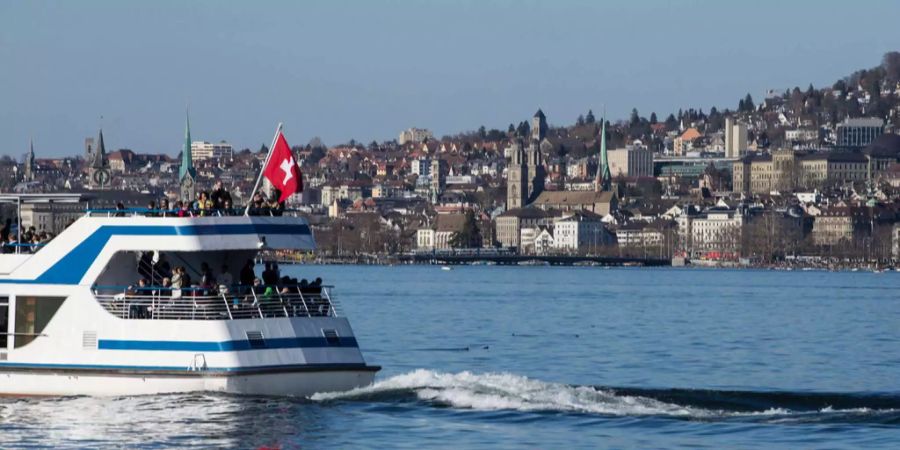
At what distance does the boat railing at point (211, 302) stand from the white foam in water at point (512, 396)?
111cm

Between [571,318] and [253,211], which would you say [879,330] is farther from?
[253,211]

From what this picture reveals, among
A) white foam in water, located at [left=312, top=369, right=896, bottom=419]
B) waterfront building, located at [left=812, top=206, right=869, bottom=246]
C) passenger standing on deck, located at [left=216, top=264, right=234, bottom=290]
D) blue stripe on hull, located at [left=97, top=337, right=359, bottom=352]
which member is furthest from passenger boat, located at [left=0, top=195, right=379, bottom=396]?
waterfront building, located at [left=812, top=206, right=869, bottom=246]

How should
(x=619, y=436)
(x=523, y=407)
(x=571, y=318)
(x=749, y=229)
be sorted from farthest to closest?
(x=749, y=229) → (x=571, y=318) → (x=523, y=407) → (x=619, y=436)

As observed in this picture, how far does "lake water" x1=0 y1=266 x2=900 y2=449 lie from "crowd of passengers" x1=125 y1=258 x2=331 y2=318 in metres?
1.18

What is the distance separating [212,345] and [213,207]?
1883mm

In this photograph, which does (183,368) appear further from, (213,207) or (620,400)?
(620,400)

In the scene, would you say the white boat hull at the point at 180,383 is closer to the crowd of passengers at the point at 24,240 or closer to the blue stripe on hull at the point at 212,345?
the blue stripe on hull at the point at 212,345

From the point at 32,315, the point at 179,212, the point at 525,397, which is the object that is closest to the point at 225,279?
the point at 179,212

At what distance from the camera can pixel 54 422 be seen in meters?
24.2

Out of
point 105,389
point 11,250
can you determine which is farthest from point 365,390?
point 11,250

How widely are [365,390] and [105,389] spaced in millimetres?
2999

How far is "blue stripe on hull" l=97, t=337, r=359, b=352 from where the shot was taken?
24812mm

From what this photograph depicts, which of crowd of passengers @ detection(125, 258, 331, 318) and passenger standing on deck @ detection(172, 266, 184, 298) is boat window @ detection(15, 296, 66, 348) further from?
passenger standing on deck @ detection(172, 266, 184, 298)

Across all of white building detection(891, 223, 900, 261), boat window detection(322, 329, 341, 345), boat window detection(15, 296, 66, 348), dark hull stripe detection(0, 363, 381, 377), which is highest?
white building detection(891, 223, 900, 261)
